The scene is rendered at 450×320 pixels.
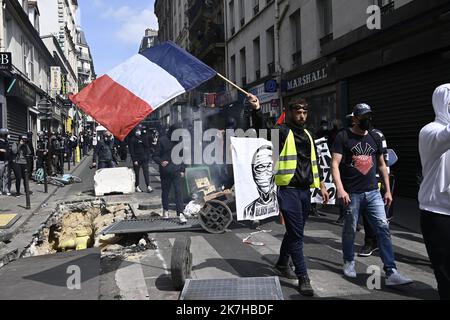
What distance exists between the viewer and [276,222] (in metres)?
8.38

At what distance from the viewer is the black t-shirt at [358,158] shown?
478 cm

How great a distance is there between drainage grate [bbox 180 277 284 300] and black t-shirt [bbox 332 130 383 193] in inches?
51.8

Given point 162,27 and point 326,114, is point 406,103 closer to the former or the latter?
point 326,114

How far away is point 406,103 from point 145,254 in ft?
25.9

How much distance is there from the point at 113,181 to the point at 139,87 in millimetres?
7504

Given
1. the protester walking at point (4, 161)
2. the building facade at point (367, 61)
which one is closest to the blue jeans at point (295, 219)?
the building facade at point (367, 61)

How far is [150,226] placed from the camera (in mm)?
7211

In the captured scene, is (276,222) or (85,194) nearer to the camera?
(276,222)

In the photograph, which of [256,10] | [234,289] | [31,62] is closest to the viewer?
[234,289]

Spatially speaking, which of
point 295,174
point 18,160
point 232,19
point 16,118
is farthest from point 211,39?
point 295,174

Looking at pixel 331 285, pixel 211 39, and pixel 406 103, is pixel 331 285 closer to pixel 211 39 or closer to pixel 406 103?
pixel 406 103

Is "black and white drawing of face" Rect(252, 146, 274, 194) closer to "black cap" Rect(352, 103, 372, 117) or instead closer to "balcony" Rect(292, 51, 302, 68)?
"black cap" Rect(352, 103, 372, 117)

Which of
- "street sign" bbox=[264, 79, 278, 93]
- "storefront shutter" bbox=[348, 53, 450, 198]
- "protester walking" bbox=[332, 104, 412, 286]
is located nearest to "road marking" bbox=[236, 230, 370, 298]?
"protester walking" bbox=[332, 104, 412, 286]
